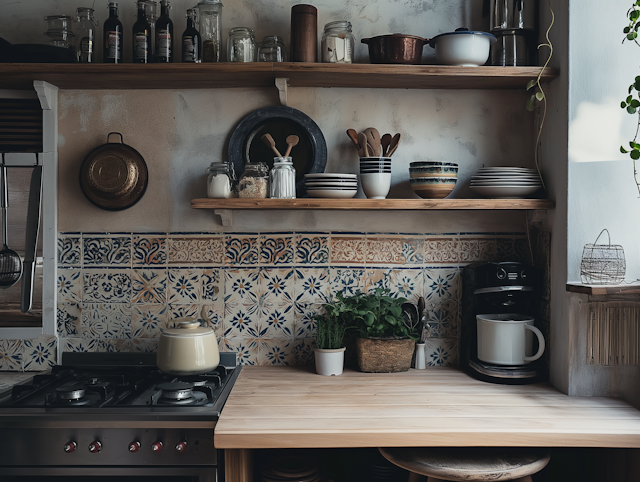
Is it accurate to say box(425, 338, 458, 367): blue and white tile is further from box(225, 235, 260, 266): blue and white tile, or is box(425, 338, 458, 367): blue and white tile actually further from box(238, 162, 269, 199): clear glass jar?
box(238, 162, 269, 199): clear glass jar

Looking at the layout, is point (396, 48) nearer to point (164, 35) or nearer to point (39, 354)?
point (164, 35)

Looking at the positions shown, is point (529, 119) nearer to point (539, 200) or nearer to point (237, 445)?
point (539, 200)

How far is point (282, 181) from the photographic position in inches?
79.2

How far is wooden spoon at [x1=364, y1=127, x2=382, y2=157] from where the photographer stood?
84.1 inches

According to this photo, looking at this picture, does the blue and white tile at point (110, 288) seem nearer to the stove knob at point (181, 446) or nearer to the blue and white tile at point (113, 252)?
the blue and white tile at point (113, 252)

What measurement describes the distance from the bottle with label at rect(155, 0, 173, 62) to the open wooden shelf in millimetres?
593

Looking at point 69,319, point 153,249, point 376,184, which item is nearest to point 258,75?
point 376,184

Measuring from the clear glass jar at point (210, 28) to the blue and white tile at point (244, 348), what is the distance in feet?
3.73

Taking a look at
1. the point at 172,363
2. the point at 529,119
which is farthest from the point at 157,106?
the point at 529,119

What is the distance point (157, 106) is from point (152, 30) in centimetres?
30

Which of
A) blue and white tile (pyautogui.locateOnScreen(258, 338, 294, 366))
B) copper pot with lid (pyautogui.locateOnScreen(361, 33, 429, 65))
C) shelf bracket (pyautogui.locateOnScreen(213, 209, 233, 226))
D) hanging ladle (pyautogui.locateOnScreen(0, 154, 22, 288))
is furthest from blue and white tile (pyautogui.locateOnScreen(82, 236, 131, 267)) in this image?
copper pot with lid (pyautogui.locateOnScreen(361, 33, 429, 65))

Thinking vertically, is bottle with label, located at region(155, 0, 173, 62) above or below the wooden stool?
above

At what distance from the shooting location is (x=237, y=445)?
154cm

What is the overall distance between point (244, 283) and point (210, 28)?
1.04m
